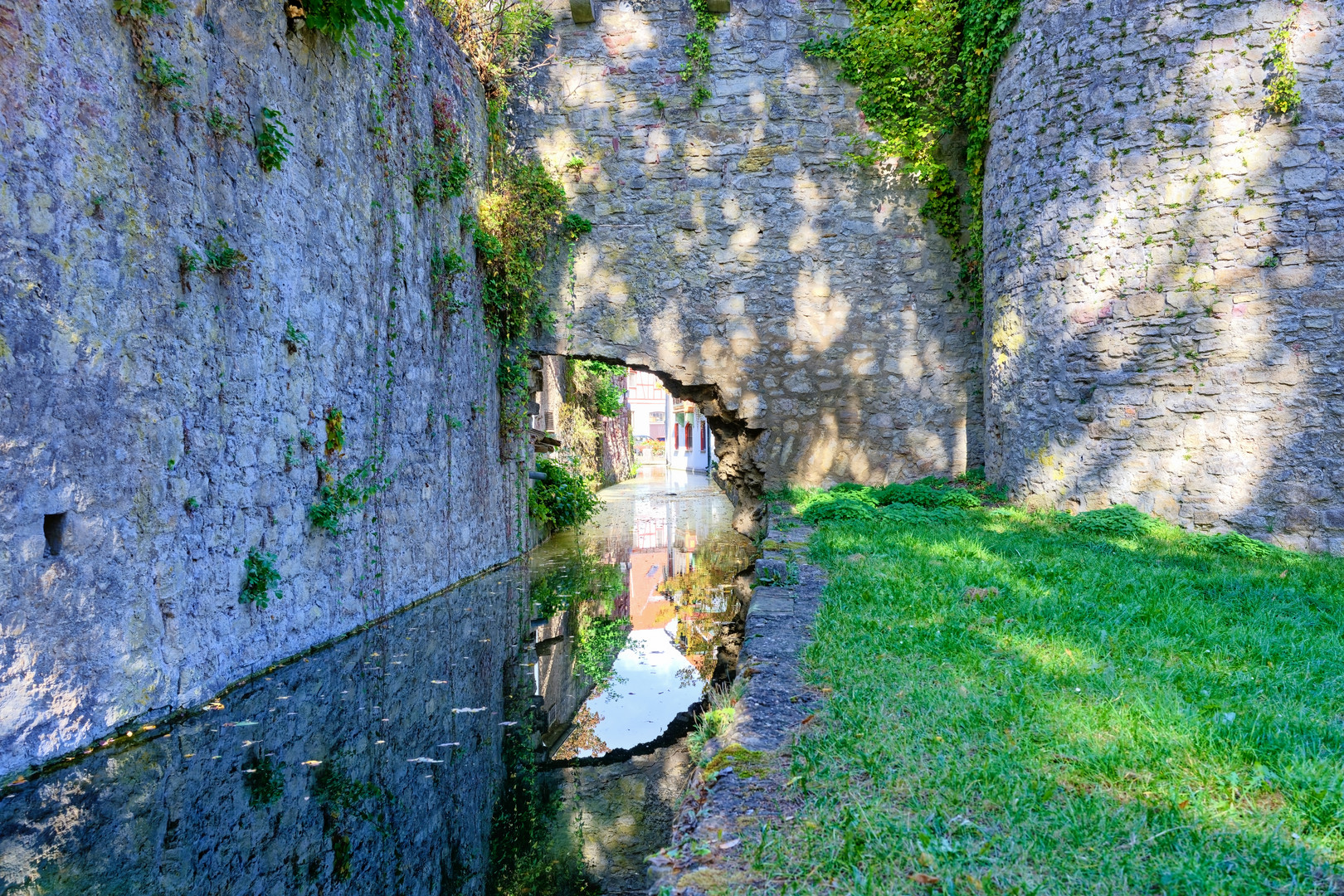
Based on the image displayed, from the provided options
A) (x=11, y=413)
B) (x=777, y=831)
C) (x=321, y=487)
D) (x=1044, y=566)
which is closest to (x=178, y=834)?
(x=11, y=413)

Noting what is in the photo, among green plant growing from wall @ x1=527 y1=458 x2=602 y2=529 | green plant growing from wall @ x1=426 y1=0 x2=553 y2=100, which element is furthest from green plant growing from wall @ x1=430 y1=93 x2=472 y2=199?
green plant growing from wall @ x1=527 y1=458 x2=602 y2=529

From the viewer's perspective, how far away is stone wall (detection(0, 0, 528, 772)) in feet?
9.08

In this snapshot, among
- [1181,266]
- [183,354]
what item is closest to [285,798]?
[183,354]

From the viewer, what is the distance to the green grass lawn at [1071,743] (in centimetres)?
173

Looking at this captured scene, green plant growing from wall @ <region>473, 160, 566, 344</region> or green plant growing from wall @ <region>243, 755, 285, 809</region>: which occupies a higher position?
green plant growing from wall @ <region>473, 160, 566, 344</region>

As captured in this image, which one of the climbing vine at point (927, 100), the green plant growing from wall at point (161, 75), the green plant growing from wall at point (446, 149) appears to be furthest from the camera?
the climbing vine at point (927, 100)

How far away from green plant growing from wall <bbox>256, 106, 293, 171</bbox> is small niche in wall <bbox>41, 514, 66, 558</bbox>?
215 centimetres

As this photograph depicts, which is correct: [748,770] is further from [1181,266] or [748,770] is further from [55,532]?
[1181,266]

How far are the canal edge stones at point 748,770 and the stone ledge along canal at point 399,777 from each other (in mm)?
496

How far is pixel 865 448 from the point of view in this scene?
29.5 feet

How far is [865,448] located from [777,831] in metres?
7.40

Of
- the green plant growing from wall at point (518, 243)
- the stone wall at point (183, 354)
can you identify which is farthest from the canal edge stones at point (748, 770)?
the green plant growing from wall at point (518, 243)

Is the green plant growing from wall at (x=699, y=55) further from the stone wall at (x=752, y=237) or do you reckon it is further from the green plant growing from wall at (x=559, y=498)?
the green plant growing from wall at (x=559, y=498)

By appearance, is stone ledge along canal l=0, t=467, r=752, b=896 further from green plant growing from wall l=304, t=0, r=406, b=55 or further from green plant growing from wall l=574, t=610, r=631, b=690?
green plant growing from wall l=304, t=0, r=406, b=55
